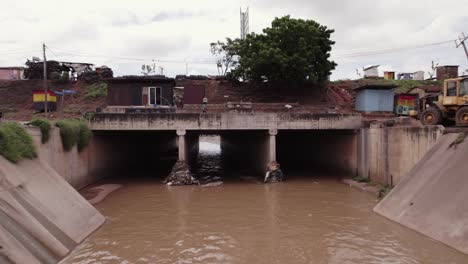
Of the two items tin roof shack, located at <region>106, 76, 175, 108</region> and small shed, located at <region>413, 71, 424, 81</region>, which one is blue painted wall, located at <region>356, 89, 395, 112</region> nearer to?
small shed, located at <region>413, 71, 424, 81</region>

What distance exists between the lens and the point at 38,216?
368 inches

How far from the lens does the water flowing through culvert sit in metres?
9.57

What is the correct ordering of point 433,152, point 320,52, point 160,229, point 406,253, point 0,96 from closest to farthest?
1. point 406,253
2. point 160,229
3. point 433,152
4. point 320,52
5. point 0,96

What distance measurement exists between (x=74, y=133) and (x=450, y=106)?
18.5 m

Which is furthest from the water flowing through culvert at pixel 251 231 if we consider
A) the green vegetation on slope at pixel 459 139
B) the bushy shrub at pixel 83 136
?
the green vegetation on slope at pixel 459 139

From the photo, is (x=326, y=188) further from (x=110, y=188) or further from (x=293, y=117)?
(x=110, y=188)

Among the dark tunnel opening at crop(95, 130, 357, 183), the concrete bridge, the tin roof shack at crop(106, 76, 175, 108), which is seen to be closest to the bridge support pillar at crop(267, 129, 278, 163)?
the concrete bridge

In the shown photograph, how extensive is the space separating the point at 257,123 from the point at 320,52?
1563 cm

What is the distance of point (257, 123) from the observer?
22.2 m

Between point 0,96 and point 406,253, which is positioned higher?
point 0,96

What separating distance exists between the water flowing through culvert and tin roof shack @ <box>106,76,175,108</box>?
11996mm

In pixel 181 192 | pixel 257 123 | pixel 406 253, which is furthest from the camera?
pixel 257 123

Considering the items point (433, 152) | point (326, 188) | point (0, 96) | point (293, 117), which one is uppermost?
point (0, 96)

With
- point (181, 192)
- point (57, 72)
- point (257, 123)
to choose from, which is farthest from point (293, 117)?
point (57, 72)
